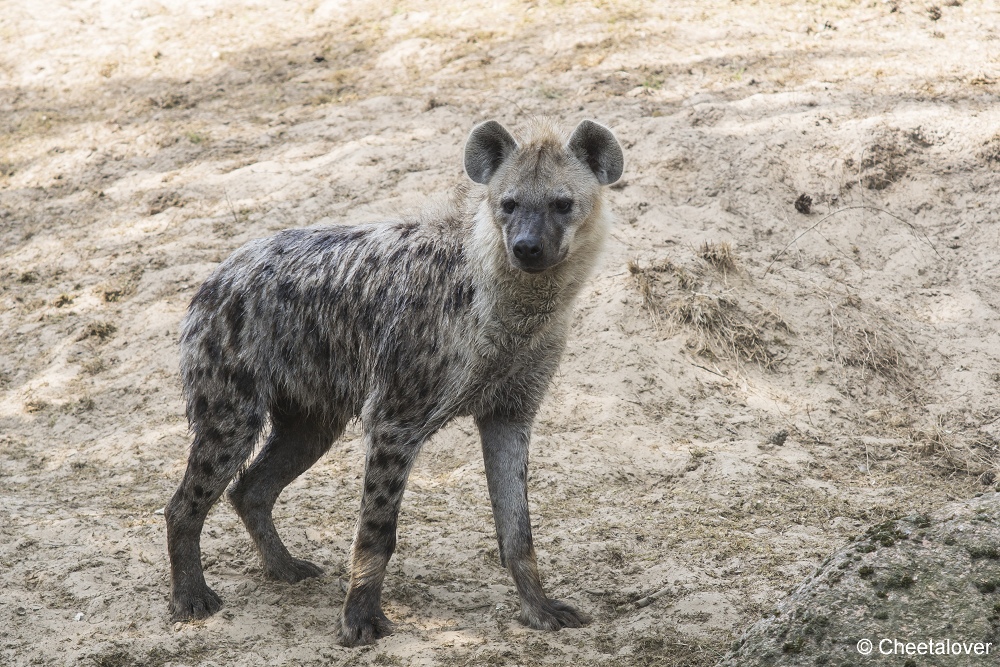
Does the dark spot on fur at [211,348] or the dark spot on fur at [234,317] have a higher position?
the dark spot on fur at [234,317]

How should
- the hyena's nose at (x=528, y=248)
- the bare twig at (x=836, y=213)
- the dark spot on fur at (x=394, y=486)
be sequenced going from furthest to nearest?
the bare twig at (x=836, y=213) < the dark spot on fur at (x=394, y=486) < the hyena's nose at (x=528, y=248)

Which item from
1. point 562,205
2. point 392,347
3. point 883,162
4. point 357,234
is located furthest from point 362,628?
point 883,162

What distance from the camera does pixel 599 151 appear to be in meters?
4.27

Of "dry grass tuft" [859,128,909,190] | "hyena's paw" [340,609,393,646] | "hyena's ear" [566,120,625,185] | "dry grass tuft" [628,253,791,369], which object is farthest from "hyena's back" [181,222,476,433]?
"dry grass tuft" [859,128,909,190]

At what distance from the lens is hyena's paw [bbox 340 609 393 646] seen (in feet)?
13.1

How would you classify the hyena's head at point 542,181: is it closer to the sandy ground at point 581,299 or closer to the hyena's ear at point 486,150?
the hyena's ear at point 486,150

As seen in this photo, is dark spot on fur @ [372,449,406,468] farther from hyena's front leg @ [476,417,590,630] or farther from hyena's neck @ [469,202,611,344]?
hyena's neck @ [469,202,611,344]

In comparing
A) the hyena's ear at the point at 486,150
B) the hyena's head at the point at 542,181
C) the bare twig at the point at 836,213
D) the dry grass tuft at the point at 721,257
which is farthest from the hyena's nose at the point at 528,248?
the bare twig at the point at 836,213

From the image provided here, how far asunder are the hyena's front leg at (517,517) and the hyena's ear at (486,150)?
103 cm

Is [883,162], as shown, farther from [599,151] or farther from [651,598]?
[651,598]

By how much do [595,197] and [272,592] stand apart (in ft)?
7.22

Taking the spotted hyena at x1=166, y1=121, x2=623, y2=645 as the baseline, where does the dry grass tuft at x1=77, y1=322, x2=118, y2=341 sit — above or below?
below

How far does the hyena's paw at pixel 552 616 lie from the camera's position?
4.05 metres

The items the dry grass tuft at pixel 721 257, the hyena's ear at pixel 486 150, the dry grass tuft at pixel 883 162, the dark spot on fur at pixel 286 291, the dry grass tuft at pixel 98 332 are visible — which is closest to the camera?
the hyena's ear at pixel 486 150
